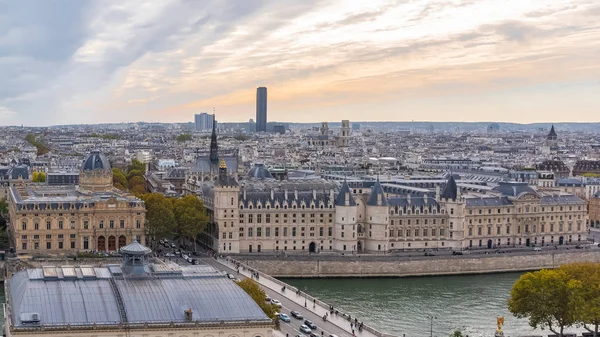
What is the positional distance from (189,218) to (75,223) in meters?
11.7

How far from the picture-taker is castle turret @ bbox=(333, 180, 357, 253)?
329 ft

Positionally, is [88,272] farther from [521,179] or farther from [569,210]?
[521,179]

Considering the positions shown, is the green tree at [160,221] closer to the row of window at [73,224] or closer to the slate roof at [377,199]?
the row of window at [73,224]

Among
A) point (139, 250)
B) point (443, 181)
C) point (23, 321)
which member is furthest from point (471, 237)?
point (23, 321)

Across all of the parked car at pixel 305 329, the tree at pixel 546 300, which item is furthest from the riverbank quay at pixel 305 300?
the tree at pixel 546 300

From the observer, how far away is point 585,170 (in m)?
186

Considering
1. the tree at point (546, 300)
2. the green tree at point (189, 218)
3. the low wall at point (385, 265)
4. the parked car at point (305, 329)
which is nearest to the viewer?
the tree at point (546, 300)

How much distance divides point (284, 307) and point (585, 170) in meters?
128

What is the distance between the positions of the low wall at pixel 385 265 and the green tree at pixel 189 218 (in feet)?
21.5

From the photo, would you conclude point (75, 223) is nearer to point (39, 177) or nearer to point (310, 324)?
point (310, 324)

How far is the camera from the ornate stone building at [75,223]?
306 ft

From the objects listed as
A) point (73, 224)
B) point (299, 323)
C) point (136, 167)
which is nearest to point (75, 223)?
point (73, 224)

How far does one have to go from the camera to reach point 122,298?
48.4 metres

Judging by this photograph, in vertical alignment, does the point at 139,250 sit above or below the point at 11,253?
above
